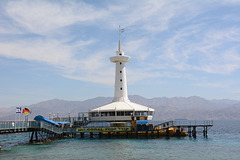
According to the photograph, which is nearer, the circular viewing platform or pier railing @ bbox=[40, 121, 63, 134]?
pier railing @ bbox=[40, 121, 63, 134]

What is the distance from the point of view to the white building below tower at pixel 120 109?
65.8 m

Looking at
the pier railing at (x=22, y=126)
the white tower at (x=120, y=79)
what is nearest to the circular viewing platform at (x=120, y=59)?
the white tower at (x=120, y=79)

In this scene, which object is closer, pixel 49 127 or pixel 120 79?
pixel 49 127

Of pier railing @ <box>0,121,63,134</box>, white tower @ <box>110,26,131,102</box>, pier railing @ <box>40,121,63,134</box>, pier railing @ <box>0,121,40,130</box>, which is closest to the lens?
pier railing @ <box>0,121,40,130</box>

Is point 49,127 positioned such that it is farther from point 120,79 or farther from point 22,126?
point 120,79

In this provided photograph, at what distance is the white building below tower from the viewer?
65812 millimetres

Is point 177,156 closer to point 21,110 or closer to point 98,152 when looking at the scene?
point 98,152

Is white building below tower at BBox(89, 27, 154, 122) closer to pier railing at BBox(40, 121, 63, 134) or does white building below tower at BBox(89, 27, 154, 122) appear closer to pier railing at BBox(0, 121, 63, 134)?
pier railing at BBox(40, 121, 63, 134)

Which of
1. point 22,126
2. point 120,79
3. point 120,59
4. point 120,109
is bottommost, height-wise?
point 22,126

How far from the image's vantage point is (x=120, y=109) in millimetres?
65750

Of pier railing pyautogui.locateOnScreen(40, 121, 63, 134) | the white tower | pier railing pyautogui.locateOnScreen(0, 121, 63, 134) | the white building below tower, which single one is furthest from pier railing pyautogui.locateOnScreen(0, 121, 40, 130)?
the white tower

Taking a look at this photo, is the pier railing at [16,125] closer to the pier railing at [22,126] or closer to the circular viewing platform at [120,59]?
the pier railing at [22,126]

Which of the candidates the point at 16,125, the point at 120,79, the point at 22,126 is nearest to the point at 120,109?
the point at 120,79


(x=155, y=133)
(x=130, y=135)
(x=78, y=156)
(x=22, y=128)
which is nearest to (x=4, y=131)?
(x=22, y=128)
